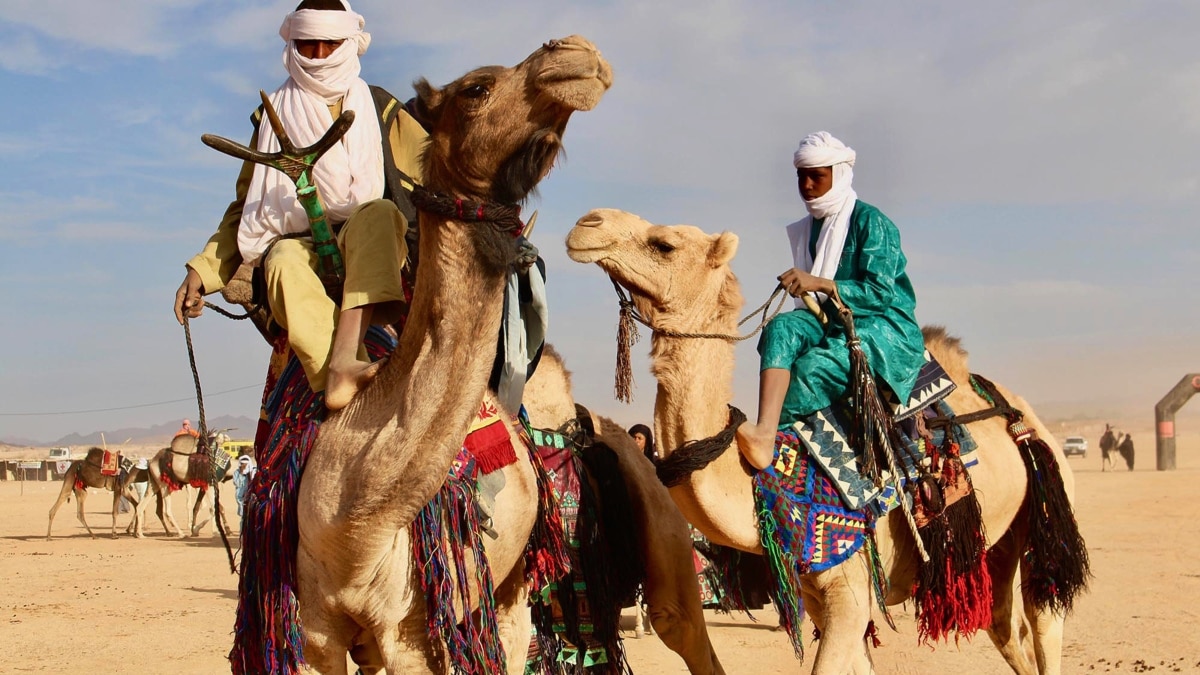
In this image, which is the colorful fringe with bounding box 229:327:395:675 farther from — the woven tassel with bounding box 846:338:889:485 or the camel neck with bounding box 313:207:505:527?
the woven tassel with bounding box 846:338:889:485

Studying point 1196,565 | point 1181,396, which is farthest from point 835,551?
point 1181,396

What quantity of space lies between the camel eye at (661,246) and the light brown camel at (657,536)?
1.13 meters

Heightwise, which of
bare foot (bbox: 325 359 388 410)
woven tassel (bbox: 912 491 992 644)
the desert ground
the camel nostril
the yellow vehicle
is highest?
the yellow vehicle

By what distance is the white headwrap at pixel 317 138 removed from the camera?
14.5 feet

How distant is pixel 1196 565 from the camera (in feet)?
51.0

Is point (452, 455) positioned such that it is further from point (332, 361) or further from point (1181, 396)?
point (1181, 396)

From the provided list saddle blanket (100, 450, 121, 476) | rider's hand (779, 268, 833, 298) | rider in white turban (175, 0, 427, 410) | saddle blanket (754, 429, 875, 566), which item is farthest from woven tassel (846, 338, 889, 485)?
saddle blanket (100, 450, 121, 476)

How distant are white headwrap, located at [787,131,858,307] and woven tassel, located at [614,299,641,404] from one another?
42.4 inches

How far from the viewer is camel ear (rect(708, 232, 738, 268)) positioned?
5688 millimetres

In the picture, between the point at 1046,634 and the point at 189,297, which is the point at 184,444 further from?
the point at 189,297

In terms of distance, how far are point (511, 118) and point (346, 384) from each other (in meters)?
1.03

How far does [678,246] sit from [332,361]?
2.18 meters

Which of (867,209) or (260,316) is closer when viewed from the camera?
(260,316)

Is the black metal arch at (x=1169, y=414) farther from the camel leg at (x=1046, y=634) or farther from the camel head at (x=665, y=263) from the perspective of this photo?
the camel head at (x=665, y=263)
